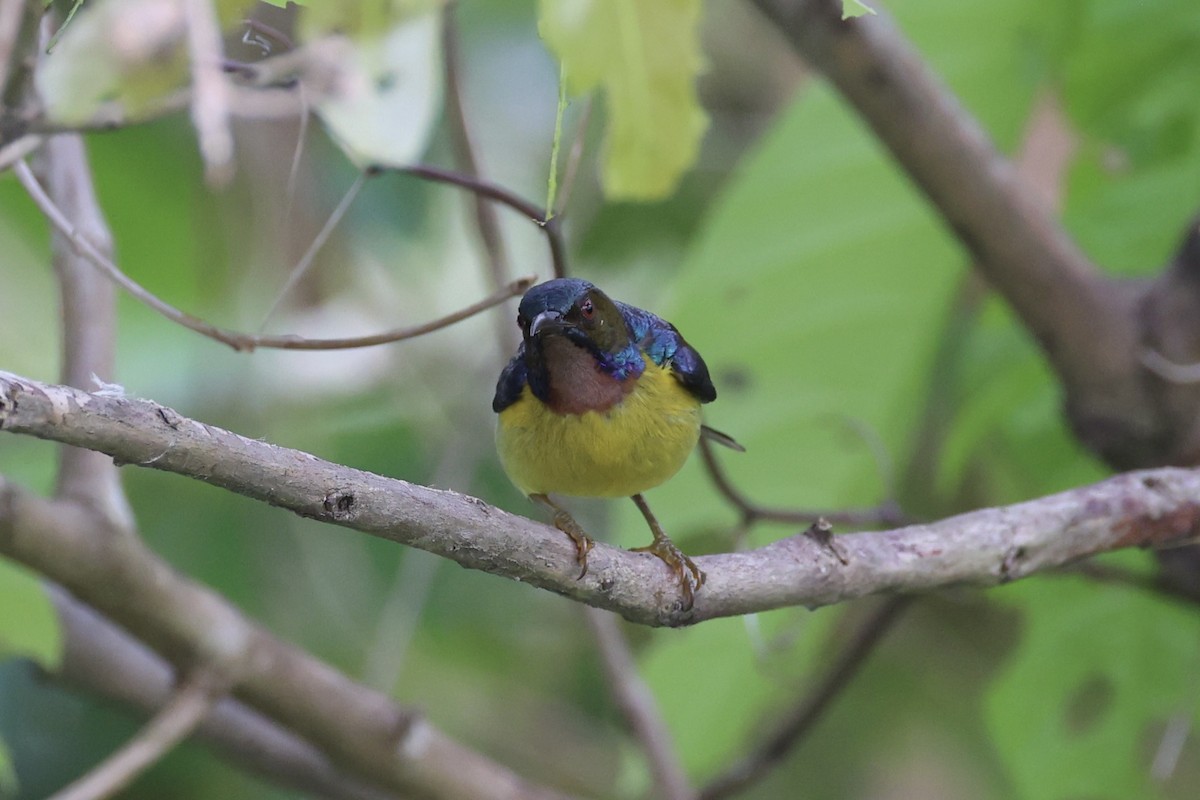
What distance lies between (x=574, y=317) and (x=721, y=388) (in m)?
1.12

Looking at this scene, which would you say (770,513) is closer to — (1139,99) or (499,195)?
(499,195)

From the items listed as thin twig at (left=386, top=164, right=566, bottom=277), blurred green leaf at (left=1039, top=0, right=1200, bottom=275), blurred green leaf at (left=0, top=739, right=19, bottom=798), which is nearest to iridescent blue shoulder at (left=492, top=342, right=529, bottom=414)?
thin twig at (left=386, top=164, right=566, bottom=277)

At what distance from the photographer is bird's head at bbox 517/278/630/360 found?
1.72 m

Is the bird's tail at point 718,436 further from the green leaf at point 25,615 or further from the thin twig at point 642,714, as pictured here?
the green leaf at point 25,615

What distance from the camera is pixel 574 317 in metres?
1.81

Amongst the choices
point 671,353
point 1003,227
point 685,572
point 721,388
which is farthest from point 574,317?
point 1003,227

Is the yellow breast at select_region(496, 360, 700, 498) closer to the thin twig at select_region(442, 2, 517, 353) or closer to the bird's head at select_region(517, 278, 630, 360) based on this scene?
the bird's head at select_region(517, 278, 630, 360)

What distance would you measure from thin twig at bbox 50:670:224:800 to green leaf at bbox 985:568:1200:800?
179 cm

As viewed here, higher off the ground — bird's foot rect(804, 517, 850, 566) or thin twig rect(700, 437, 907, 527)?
thin twig rect(700, 437, 907, 527)

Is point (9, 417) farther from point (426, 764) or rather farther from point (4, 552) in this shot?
point (426, 764)

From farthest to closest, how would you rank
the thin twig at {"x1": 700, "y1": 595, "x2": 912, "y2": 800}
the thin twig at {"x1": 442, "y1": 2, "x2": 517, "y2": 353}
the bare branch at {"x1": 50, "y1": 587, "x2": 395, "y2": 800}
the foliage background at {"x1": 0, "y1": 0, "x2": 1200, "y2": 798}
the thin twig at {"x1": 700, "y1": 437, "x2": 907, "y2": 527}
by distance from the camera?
1. the foliage background at {"x1": 0, "y1": 0, "x2": 1200, "y2": 798}
2. the thin twig at {"x1": 700, "y1": 595, "x2": 912, "y2": 800}
3. the bare branch at {"x1": 50, "y1": 587, "x2": 395, "y2": 800}
4. the thin twig at {"x1": 442, "y1": 2, "x2": 517, "y2": 353}
5. the thin twig at {"x1": 700, "y1": 437, "x2": 907, "y2": 527}

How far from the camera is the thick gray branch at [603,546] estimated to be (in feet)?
3.45

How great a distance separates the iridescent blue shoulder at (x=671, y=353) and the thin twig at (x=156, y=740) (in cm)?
106

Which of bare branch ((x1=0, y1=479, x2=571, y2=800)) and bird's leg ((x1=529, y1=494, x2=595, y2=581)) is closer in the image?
bird's leg ((x1=529, y1=494, x2=595, y2=581))
